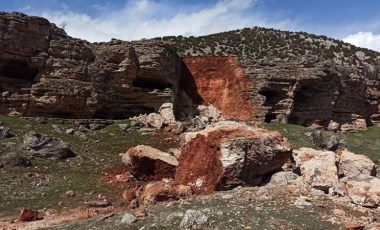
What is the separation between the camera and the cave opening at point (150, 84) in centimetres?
3230

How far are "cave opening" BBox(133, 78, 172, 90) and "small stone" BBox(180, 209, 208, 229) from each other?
21.2m

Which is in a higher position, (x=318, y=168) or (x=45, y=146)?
(x=318, y=168)

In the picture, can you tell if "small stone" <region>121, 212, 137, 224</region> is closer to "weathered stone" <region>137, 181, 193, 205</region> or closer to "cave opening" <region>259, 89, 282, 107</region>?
"weathered stone" <region>137, 181, 193, 205</region>

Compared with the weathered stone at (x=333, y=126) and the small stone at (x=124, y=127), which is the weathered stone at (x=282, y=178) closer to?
the small stone at (x=124, y=127)

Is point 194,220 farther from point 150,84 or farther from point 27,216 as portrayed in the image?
point 150,84

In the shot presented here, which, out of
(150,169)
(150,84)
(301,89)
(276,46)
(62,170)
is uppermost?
(276,46)

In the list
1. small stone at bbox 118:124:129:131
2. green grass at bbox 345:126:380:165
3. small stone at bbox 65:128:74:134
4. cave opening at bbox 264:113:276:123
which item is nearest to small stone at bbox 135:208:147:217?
small stone at bbox 65:128:74:134

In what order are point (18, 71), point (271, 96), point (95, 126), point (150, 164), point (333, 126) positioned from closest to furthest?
point (150, 164), point (95, 126), point (18, 71), point (271, 96), point (333, 126)

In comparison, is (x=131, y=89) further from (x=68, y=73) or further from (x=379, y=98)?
(x=379, y=98)

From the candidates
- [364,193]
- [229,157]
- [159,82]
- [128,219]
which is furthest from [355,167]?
[159,82]

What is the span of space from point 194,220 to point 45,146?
1289 cm

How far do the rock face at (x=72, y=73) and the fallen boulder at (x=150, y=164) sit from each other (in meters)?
11.0

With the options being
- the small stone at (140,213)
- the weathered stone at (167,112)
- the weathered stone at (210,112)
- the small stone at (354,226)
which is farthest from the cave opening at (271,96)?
the small stone at (354,226)

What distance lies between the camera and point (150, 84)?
108 feet
